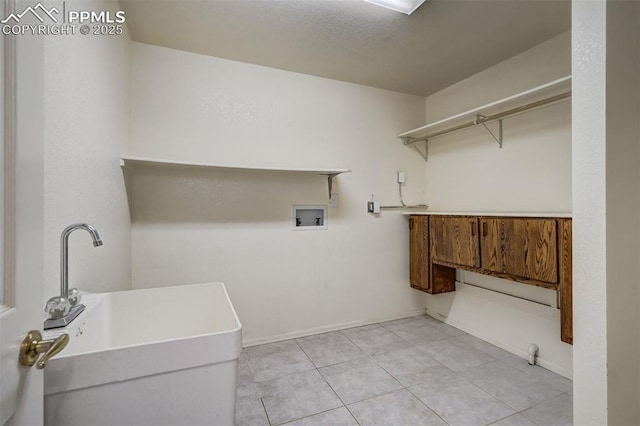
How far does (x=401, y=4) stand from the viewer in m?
1.81

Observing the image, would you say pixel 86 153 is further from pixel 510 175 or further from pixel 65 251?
pixel 510 175

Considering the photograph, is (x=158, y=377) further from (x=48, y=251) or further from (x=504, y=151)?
(x=504, y=151)

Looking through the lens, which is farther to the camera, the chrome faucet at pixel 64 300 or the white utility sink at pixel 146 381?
the chrome faucet at pixel 64 300

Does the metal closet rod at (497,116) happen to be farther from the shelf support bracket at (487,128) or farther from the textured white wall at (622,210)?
the textured white wall at (622,210)

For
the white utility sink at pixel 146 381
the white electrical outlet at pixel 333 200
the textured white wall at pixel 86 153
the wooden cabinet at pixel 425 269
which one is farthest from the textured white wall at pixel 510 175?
the textured white wall at pixel 86 153

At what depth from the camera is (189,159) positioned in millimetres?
2430

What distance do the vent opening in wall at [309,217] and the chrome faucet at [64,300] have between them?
1.84 metres

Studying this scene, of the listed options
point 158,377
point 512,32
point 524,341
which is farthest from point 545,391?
point 512,32

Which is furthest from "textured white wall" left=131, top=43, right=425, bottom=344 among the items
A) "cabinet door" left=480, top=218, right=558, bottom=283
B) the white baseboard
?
"cabinet door" left=480, top=218, right=558, bottom=283

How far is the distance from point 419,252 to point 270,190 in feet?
5.43

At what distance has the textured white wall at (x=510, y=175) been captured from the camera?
86.0 inches

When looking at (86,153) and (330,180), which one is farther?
(330,180)

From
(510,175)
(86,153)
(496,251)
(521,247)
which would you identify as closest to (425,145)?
(510,175)

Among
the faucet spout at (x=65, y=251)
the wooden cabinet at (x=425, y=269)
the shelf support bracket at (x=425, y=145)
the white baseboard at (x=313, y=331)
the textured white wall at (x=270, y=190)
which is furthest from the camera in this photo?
the shelf support bracket at (x=425, y=145)
